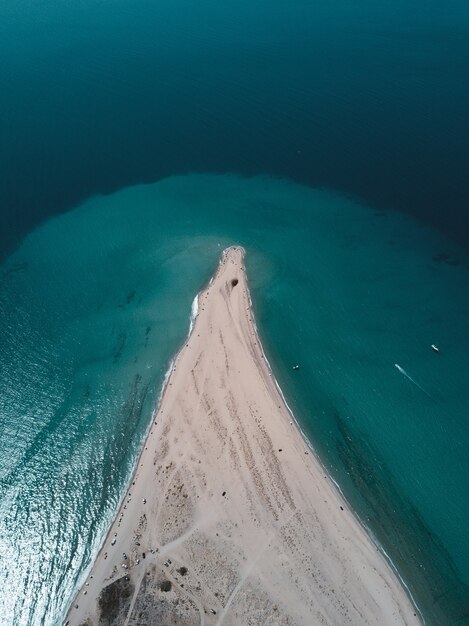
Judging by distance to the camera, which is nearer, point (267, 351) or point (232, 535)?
point (232, 535)

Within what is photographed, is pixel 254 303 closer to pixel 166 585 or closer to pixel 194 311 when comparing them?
pixel 194 311

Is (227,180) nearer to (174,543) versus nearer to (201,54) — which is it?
(201,54)

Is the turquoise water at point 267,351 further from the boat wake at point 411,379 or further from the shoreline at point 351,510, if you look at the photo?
the shoreline at point 351,510

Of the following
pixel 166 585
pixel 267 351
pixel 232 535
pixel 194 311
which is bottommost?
pixel 166 585

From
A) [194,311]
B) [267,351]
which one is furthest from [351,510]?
[194,311]

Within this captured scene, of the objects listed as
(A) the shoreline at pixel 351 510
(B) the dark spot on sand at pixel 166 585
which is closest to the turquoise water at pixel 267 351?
(A) the shoreline at pixel 351 510

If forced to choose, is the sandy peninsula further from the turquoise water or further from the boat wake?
the boat wake

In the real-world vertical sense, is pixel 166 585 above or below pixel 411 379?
below
